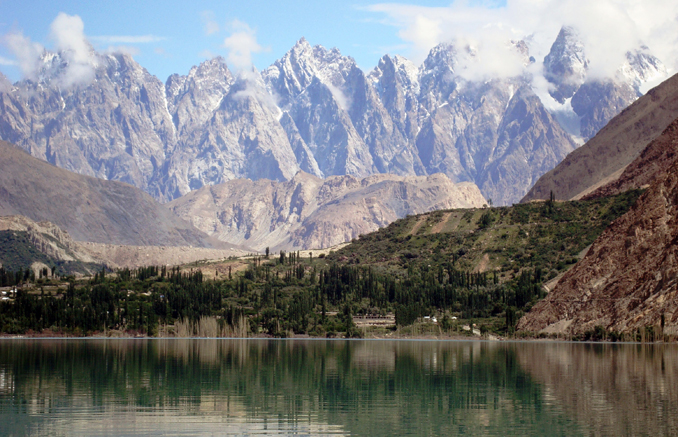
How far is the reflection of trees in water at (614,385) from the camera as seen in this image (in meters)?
69.2

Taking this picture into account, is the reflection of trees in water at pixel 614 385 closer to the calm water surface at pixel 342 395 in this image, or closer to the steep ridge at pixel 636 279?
the calm water surface at pixel 342 395

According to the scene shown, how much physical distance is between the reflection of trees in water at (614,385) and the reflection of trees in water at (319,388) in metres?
2.37

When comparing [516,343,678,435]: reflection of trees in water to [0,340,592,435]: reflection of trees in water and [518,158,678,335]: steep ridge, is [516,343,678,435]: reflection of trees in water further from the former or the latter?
[518,158,678,335]: steep ridge

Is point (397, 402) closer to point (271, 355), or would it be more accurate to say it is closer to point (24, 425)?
point (24, 425)

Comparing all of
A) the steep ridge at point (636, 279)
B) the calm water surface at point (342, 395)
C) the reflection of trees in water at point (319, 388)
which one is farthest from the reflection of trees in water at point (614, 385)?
the steep ridge at point (636, 279)

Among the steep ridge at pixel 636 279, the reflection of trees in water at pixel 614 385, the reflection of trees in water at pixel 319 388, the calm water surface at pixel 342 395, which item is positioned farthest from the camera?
the steep ridge at pixel 636 279

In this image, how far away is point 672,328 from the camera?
165 metres

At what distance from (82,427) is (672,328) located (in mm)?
126196

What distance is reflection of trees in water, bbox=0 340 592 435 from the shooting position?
71.9m

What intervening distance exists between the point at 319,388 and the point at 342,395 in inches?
284

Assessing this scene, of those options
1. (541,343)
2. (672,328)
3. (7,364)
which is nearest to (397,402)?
(7,364)

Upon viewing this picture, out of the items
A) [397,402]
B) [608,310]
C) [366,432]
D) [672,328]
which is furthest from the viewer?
[608,310]

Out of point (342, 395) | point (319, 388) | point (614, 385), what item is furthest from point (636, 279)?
point (342, 395)

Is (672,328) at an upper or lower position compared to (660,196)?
lower
